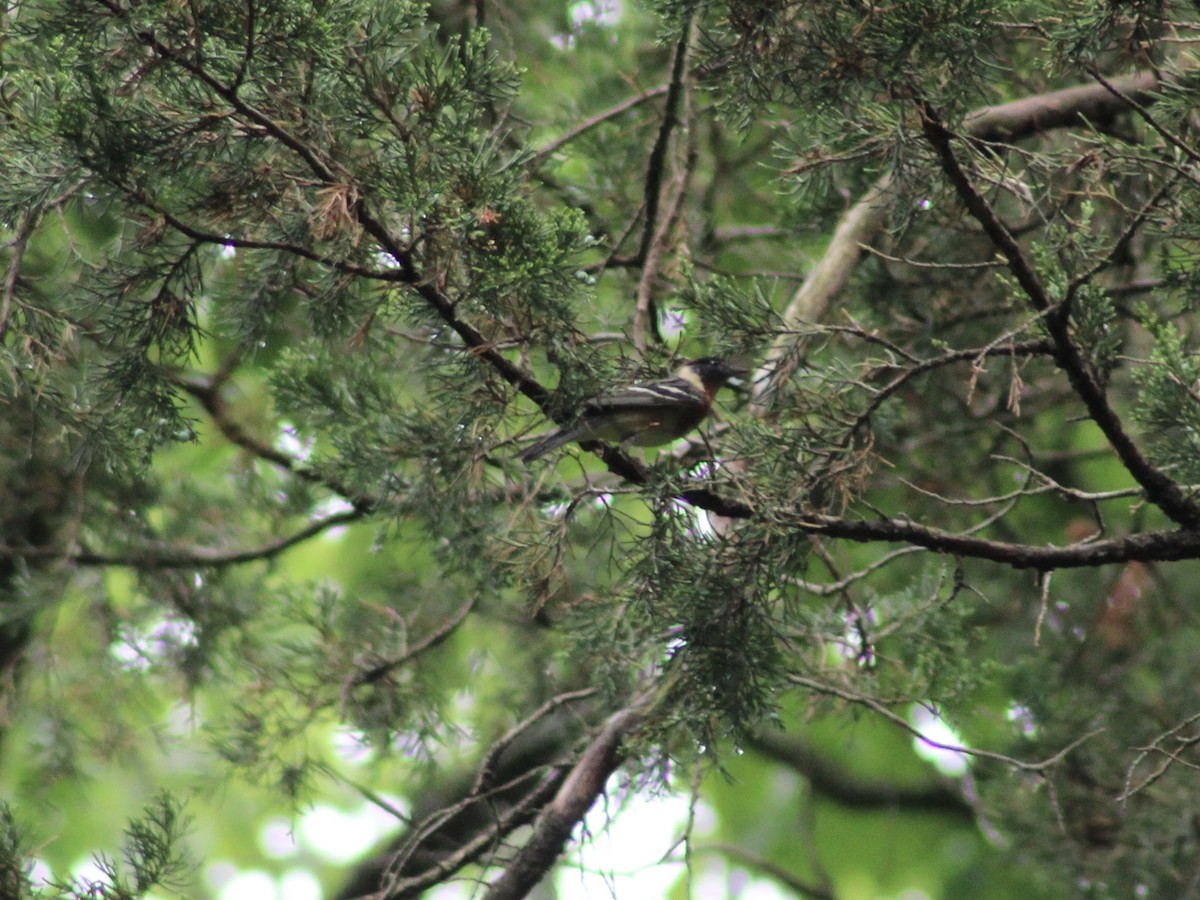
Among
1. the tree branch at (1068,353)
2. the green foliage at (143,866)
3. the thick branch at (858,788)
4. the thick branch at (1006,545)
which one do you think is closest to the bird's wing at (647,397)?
the thick branch at (1006,545)

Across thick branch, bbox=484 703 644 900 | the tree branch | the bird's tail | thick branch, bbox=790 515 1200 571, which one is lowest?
thick branch, bbox=484 703 644 900

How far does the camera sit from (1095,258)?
3160 millimetres

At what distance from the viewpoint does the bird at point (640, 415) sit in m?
3.18

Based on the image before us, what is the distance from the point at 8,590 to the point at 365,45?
14.0 ft

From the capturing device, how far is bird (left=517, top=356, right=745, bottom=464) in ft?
10.4

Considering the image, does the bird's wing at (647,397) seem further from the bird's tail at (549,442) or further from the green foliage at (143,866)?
the green foliage at (143,866)

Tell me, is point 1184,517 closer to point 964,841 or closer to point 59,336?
point 59,336

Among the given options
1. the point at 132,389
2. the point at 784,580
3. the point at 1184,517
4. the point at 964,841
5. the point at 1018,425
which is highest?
the point at 1018,425

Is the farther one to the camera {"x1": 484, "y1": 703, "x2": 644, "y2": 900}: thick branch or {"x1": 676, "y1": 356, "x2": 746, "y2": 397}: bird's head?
{"x1": 676, "y1": 356, "x2": 746, "y2": 397}: bird's head

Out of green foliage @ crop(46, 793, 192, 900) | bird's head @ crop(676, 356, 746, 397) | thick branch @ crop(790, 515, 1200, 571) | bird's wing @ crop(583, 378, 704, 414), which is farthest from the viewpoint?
bird's head @ crop(676, 356, 746, 397)

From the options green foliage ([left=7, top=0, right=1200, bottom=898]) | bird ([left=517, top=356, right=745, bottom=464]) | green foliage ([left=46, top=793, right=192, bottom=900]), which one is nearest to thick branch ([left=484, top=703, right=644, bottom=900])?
green foliage ([left=7, top=0, right=1200, bottom=898])

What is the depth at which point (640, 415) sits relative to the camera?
3754 millimetres

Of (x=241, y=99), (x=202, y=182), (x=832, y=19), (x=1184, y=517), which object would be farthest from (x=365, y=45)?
(x=1184, y=517)

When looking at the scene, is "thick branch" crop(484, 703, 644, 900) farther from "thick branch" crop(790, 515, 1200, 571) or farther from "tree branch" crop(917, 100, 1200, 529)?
"tree branch" crop(917, 100, 1200, 529)
